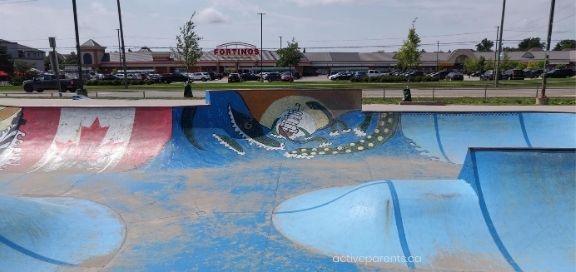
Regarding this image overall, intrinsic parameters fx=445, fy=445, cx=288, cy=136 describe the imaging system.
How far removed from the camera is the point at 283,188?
9.48 meters

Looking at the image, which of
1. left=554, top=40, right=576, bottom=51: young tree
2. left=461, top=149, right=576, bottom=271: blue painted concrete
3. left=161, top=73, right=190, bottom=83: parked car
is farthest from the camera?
left=554, top=40, right=576, bottom=51: young tree

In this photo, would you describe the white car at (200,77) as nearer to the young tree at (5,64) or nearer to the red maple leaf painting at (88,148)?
the young tree at (5,64)

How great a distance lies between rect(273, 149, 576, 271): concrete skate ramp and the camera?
5676 mm

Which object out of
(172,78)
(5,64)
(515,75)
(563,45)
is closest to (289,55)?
→ (172,78)

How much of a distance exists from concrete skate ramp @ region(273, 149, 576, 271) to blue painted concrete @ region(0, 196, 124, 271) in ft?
9.27

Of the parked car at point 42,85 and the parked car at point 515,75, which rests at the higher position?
the parked car at point 515,75

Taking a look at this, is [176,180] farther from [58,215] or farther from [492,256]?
[492,256]

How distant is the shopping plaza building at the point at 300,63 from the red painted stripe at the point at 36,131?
59.6 metres

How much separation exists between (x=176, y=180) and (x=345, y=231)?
16.4 ft

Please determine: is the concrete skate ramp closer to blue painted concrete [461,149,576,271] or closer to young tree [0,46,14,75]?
blue painted concrete [461,149,576,271]

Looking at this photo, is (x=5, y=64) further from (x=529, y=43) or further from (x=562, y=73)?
(x=529, y=43)

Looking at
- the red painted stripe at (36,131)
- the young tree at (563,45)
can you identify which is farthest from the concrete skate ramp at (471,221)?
the young tree at (563,45)

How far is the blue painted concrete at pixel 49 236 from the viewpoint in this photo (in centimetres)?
574

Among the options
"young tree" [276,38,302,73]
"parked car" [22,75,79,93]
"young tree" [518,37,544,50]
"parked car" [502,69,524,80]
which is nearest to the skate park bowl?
"parked car" [22,75,79,93]
